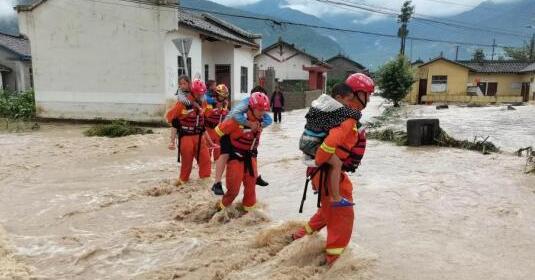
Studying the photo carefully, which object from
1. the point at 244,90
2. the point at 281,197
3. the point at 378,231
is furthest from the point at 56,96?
the point at 378,231

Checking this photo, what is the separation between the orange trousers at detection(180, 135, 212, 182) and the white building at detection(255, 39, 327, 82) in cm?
3538

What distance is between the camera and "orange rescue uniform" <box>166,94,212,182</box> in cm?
708

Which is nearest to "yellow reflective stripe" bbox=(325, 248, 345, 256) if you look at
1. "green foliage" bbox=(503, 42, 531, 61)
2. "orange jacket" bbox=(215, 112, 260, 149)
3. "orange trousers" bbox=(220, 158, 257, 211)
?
"orange trousers" bbox=(220, 158, 257, 211)

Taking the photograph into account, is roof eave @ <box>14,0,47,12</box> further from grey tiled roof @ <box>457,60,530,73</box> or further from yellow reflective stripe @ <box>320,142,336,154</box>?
grey tiled roof @ <box>457,60,530,73</box>

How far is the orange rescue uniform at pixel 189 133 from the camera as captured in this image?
23.2 feet

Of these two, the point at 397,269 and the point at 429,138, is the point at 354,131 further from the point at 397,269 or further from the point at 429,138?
the point at 429,138

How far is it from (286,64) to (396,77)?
1334 cm

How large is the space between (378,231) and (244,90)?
20.5 metres

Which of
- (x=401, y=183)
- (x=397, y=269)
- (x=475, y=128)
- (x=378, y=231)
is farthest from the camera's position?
(x=475, y=128)

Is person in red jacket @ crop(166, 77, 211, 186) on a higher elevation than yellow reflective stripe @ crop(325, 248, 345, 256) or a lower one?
higher

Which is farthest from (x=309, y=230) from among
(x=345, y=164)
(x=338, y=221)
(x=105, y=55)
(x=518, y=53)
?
(x=518, y=53)

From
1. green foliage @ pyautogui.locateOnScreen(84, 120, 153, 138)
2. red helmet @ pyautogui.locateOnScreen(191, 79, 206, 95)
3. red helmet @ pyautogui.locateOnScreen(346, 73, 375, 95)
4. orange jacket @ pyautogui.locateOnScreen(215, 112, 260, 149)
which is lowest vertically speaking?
green foliage @ pyautogui.locateOnScreen(84, 120, 153, 138)

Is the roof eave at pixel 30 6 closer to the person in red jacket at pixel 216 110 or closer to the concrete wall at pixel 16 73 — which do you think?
the person in red jacket at pixel 216 110

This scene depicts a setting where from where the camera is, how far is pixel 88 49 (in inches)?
675
